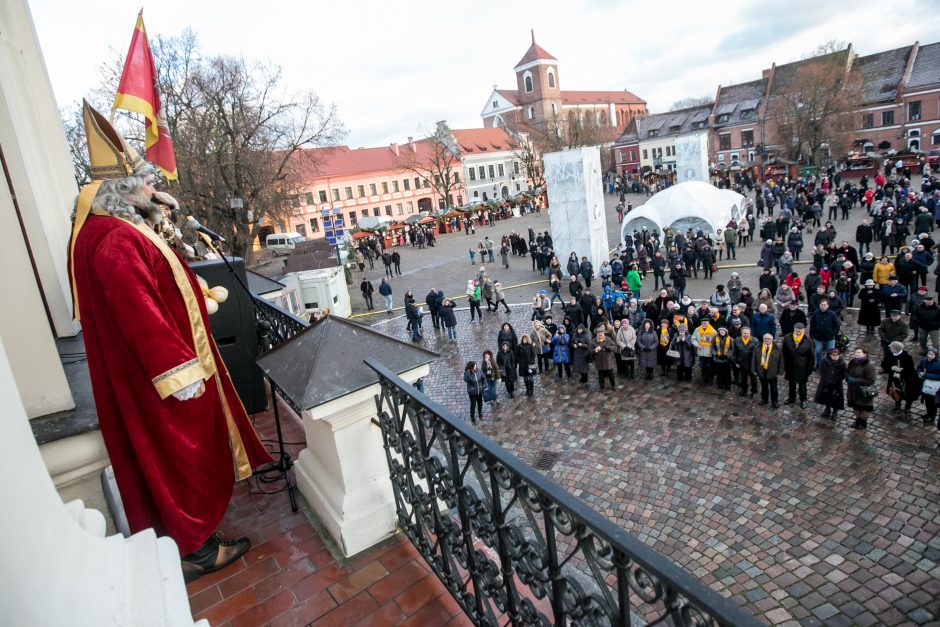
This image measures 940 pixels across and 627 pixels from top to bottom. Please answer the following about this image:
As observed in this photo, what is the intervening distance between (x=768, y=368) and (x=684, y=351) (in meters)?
1.91

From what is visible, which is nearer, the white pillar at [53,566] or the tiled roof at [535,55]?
the white pillar at [53,566]

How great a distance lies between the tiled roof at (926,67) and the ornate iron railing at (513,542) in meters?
61.7

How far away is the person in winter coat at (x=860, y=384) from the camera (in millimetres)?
8992

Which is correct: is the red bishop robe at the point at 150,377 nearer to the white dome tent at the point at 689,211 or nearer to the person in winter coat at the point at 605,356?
the person in winter coat at the point at 605,356

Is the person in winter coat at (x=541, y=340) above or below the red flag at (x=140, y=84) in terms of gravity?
below

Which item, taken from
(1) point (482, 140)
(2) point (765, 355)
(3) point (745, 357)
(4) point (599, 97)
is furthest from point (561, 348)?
(4) point (599, 97)

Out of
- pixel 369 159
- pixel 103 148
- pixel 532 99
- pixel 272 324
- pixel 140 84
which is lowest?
pixel 272 324

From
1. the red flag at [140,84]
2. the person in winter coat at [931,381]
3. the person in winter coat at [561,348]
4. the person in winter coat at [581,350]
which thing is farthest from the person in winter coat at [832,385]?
the red flag at [140,84]

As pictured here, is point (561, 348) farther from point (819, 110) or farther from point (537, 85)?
point (537, 85)

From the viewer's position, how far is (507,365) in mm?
12594

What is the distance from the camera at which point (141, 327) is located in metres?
2.62

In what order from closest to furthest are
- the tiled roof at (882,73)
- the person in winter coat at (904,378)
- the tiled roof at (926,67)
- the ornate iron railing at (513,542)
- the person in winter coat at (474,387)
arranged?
the ornate iron railing at (513,542) → the person in winter coat at (904,378) → the person in winter coat at (474,387) → the tiled roof at (926,67) → the tiled roof at (882,73)

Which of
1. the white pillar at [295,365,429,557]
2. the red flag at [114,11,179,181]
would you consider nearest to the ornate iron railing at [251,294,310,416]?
the white pillar at [295,365,429,557]

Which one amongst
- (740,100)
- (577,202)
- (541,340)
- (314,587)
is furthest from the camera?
(740,100)
